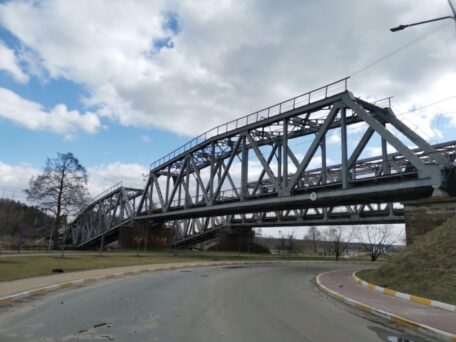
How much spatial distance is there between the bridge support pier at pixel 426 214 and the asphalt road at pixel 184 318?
8157mm

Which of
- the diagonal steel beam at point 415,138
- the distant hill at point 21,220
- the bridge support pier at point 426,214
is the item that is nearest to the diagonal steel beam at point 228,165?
the diagonal steel beam at point 415,138

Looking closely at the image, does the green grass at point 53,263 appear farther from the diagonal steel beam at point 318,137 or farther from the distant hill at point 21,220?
the distant hill at point 21,220

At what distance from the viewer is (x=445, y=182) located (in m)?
23.8

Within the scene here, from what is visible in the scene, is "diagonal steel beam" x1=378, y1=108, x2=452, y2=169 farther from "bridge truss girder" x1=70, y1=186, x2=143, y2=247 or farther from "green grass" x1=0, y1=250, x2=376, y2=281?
"bridge truss girder" x1=70, y1=186, x2=143, y2=247

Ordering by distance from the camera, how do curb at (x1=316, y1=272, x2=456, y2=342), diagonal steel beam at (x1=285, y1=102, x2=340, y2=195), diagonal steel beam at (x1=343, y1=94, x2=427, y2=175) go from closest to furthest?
curb at (x1=316, y1=272, x2=456, y2=342)
diagonal steel beam at (x1=343, y1=94, x2=427, y2=175)
diagonal steel beam at (x1=285, y1=102, x2=340, y2=195)

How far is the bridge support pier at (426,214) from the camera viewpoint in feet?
64.6

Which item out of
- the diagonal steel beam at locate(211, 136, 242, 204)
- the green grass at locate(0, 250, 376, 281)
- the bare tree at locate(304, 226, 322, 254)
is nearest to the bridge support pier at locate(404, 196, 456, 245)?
the green grass at locate(0, 250, 376, 281)

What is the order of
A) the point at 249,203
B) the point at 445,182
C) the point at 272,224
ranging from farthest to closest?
1. the point at 272,224
2. the point at 249,203
3. the point at 445,182

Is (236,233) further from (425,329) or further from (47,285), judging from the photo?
(425,329)

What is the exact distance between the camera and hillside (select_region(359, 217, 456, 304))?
13693mm

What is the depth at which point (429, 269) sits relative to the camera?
15172 millimetres

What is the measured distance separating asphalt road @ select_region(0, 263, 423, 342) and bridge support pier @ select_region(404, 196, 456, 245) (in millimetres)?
8157

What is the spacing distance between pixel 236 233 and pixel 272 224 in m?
12.8

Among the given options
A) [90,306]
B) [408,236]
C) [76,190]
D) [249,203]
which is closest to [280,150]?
[249,203]
